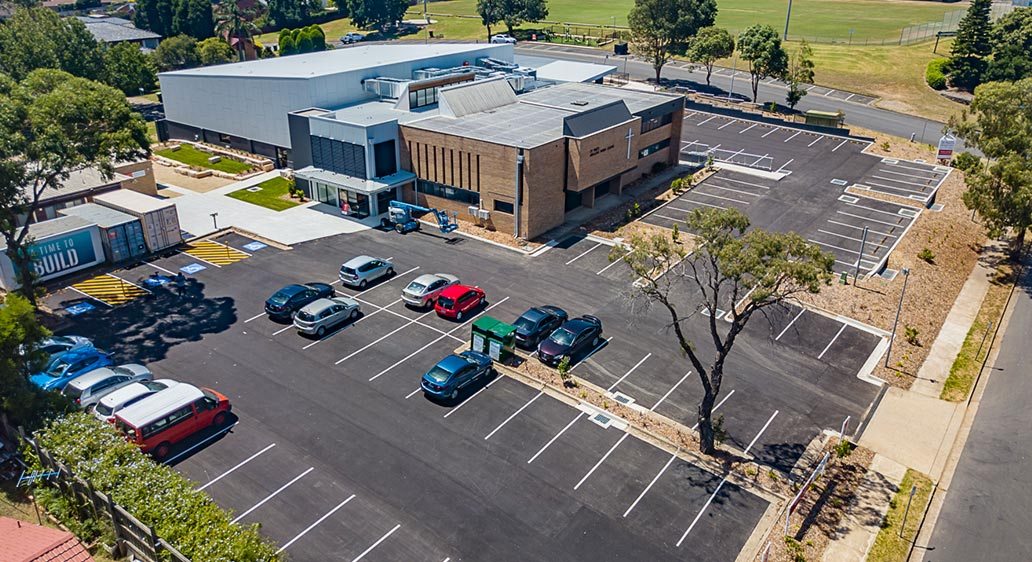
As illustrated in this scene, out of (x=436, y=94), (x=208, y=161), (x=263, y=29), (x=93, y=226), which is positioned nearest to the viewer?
(x=93, y=226)

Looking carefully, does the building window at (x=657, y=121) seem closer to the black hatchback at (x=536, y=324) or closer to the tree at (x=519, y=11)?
the black hatchback at (x=536, y=324)

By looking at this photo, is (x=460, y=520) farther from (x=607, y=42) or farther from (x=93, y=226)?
(x=607, y=42)

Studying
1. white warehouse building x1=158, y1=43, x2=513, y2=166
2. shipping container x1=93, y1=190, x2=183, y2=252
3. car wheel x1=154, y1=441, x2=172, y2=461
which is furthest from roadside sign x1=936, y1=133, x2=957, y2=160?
car wheel x1=154, y1=441, x2=172, y2=461

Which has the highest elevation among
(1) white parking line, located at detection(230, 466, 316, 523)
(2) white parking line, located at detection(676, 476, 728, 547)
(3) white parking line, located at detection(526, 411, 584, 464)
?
(1) white parking line, located at detection(230, 466, 316, 523)

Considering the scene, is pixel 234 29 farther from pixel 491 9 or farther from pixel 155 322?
pixel 155 322

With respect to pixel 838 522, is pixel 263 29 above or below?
above

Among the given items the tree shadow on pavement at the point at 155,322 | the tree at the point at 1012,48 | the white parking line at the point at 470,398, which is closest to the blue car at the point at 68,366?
the tree shadow on pavement at the point at 155,322

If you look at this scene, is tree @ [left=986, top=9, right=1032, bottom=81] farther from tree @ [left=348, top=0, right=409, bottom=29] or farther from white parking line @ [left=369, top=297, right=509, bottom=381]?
tree @ [left=348, top=0, right=409, bottom=29]

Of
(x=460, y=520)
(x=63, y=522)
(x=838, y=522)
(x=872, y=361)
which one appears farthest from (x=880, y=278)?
(x=63, y=522)
